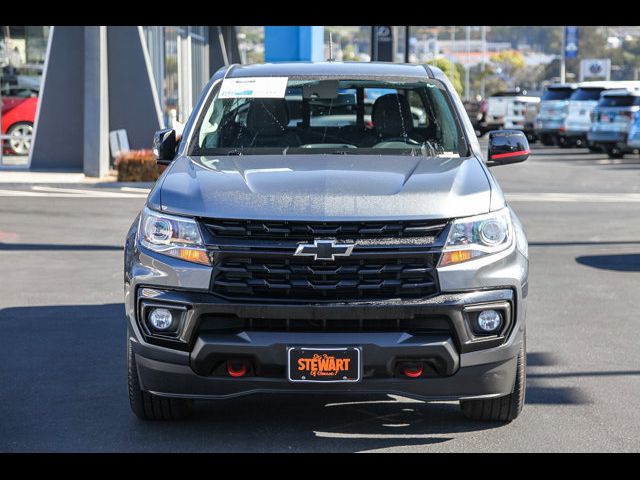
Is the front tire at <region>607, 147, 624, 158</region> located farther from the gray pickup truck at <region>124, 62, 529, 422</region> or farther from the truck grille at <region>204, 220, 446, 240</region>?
the truck grille at <region>204, 220, 446, 240</region>

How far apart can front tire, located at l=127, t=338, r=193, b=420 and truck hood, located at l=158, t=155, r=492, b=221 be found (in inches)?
34.8

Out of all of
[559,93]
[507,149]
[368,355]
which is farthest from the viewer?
[559,93]

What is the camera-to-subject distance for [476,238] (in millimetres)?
5785

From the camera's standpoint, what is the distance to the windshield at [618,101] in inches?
1257

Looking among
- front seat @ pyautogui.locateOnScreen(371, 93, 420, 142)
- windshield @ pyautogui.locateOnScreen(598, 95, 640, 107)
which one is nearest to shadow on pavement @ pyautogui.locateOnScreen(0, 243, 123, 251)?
front seat @ pyautogui.locateOnScreen(371, 93, 420, 142)

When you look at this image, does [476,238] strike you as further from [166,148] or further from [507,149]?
[166,148]

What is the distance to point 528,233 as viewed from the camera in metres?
15.3

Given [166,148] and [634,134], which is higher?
[166,148]

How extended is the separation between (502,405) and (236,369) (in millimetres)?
1386

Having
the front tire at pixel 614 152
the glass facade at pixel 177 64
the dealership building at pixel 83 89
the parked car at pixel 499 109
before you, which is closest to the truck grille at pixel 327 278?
the dealership building at pixel 83 89

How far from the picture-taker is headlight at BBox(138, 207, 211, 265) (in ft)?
18.7

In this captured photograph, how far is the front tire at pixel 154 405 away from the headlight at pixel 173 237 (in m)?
0.61

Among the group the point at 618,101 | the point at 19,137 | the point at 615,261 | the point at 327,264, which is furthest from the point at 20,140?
the point at 327,264

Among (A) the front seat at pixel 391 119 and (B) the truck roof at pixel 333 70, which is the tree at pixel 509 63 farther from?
(A) the front seat at pixel 391 119
